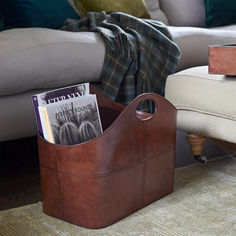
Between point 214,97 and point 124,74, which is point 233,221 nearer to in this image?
point 214,97

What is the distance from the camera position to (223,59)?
4.58ft

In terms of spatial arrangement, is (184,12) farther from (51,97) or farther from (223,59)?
(51,97)

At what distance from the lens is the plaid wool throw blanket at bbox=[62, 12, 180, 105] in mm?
1980

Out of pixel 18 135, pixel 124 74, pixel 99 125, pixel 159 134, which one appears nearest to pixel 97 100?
pixel 99 125

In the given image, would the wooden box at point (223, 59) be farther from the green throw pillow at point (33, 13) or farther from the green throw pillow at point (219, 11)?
the green throw pillow at point (219, 11)

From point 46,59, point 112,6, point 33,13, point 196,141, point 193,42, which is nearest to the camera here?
point 196,141

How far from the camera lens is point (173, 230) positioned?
1.20m

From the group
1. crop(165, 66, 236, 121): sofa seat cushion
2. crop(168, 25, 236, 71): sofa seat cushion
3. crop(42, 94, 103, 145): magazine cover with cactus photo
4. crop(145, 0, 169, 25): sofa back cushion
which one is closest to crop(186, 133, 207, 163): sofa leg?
crop(165, 66, 236, 121): sofa seat cushion

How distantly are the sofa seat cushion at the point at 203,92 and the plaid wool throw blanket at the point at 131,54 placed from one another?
40 centimetres

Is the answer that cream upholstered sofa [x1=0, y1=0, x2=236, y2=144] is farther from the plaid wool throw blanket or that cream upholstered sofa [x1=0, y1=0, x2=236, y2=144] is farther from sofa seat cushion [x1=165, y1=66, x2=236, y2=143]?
sofa seat cushion [x1=165, y1=66, x2=236, y2=143]

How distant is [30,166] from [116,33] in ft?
2.17

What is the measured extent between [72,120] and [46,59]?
523 mm

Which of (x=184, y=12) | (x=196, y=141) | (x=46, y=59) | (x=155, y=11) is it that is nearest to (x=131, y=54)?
(x=46, y=59)

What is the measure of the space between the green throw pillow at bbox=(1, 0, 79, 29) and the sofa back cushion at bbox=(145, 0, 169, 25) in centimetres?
76
